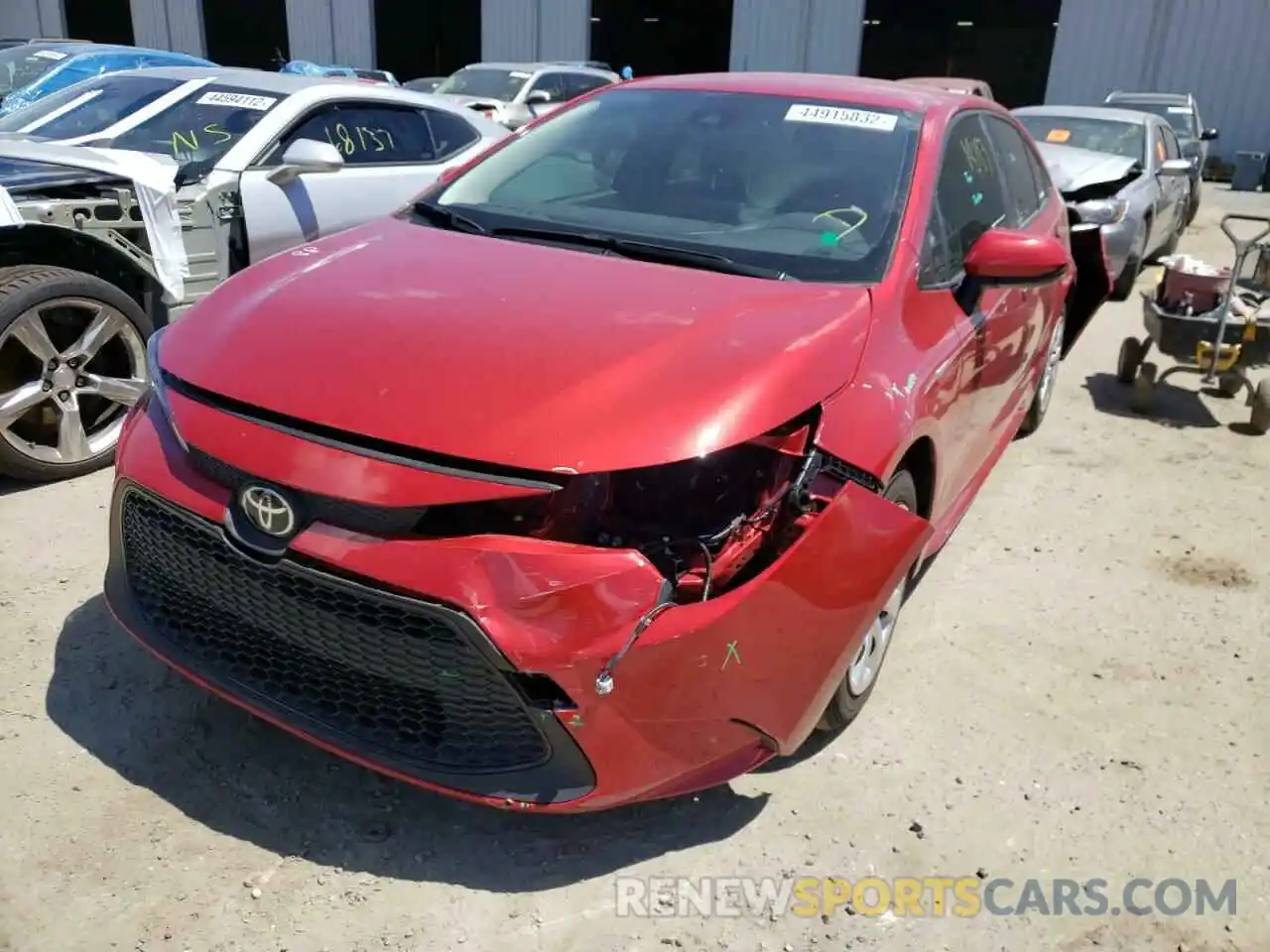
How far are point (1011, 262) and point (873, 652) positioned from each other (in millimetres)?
1224

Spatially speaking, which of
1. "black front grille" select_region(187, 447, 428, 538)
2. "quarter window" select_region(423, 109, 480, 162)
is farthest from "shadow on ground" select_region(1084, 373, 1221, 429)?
"black front grille" select_region(187, 447, 428, 538)

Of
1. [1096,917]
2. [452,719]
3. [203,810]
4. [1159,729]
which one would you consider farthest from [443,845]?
[1159,729]

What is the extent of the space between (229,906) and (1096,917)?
192 centimetres

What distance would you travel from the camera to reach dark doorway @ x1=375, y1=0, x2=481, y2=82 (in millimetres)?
27438

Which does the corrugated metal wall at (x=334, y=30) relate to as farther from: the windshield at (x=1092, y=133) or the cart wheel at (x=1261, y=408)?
the cart wheel at (x=1261, y=408)

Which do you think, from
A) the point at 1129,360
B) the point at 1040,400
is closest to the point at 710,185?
the point at 1040,400

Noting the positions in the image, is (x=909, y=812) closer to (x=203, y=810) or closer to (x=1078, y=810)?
(x=1078, y=810)

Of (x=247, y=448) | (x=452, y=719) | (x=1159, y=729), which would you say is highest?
(x=247, y=448)

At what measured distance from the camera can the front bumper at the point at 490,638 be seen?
1.99 meters

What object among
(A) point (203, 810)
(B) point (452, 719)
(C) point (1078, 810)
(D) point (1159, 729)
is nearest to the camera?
(B) point (452, 719)

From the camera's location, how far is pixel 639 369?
2.25 metres

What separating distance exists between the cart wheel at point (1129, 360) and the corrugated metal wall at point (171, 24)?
26.1m

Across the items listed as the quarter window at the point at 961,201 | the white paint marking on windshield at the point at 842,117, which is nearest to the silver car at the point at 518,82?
the quarter window at the point at 961,201

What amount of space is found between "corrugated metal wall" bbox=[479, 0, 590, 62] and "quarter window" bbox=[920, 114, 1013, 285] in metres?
21.1
